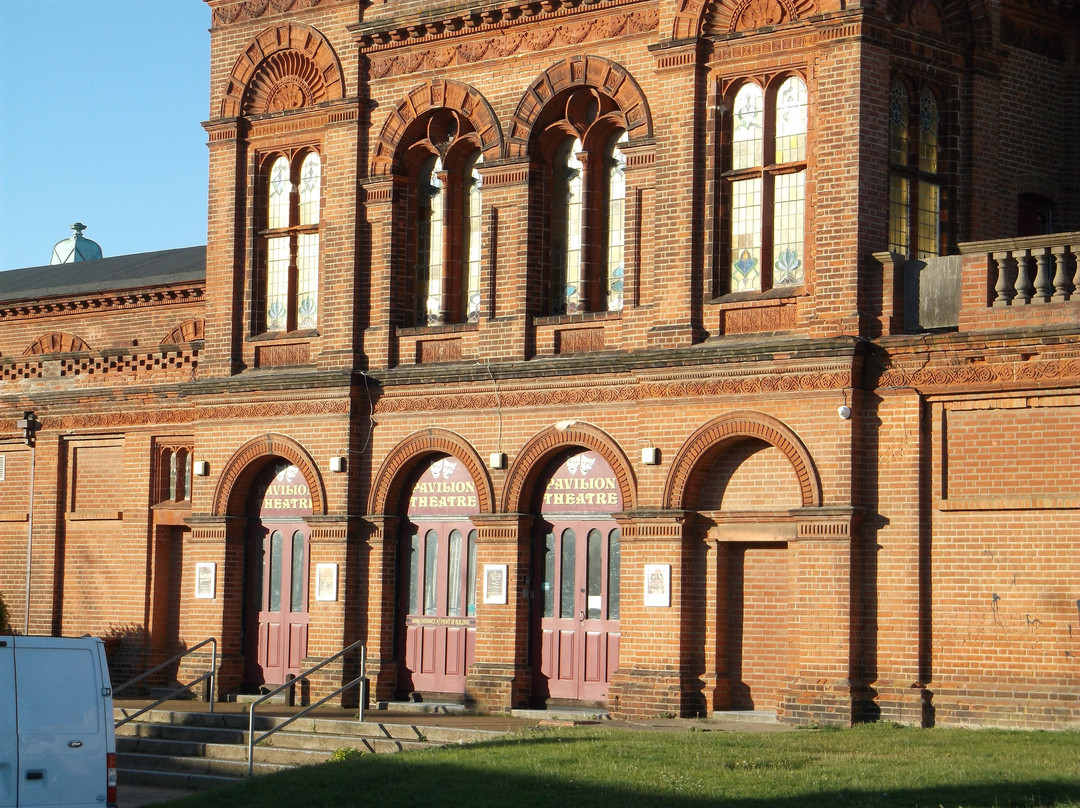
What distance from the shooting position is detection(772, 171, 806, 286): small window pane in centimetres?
2311

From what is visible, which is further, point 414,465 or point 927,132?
point 414,465

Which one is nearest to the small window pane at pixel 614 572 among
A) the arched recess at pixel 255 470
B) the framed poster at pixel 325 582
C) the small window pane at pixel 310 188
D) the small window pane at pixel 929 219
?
the framed poster at pixel 325 582

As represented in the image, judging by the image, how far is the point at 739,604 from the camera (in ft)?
76.5

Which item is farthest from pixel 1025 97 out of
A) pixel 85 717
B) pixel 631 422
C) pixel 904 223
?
pixel 85 717

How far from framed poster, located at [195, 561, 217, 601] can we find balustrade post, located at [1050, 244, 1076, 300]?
13.7 meters

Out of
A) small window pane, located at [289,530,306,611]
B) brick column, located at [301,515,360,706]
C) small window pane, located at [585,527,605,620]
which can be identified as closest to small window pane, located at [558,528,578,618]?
small window pane, located at [585,527,605,620]

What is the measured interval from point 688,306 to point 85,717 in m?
10.5

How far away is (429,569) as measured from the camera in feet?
87.8

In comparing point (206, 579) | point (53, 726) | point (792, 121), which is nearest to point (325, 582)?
point (206, 579)

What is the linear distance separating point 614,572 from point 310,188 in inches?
321

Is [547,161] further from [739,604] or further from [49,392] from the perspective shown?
[49,392]

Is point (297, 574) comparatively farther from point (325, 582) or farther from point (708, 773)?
point (708, 773)

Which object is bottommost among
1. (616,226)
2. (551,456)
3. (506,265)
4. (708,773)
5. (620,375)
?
(708,773)

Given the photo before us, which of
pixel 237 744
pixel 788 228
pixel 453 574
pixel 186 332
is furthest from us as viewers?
pixel 186 332
